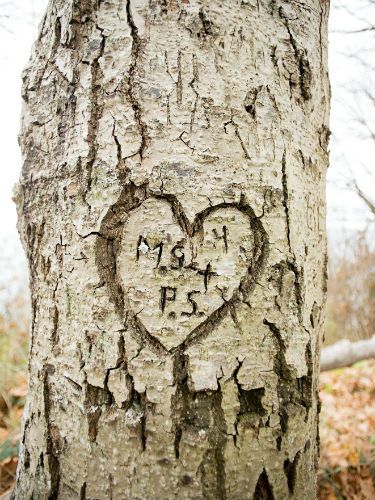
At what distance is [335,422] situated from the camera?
373 cm

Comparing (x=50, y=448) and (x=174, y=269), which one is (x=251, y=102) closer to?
(x=174, y=269)

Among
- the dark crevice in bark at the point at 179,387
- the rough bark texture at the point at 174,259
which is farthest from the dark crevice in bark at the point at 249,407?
the dark crevice in bark at the point at 179,387

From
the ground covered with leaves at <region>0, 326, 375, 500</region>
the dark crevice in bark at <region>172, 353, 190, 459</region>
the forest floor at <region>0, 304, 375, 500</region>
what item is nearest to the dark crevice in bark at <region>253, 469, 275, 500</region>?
the dark crevice in bark at <region>172, 353, 190, 459</region>

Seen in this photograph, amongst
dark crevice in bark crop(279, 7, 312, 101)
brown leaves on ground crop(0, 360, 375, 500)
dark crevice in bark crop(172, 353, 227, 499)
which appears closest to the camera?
dark crevice in bark crop(172, 353, 227, 499)

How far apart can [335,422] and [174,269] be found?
3.79 meters

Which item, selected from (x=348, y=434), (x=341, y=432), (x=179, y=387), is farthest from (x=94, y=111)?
(x=341, y=432)

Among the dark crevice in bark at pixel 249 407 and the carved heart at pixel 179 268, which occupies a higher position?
the carved heart at pixel 179 268

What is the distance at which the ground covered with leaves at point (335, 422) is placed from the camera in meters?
2.27

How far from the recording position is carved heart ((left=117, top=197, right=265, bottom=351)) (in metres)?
0.74

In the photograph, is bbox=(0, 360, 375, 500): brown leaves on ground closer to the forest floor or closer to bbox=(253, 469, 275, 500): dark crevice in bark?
the forest floor

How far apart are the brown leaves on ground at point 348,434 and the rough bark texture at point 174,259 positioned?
1890mm

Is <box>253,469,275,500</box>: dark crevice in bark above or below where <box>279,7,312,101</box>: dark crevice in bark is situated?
below

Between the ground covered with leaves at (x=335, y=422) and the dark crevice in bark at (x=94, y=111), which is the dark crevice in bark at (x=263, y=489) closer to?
the dark crevice in bark at (x=94, y=111)

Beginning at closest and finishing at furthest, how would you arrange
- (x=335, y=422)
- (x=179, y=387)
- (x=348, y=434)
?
(x=179, y=387) < (x=348, y=434) < (x=335, y=422)
